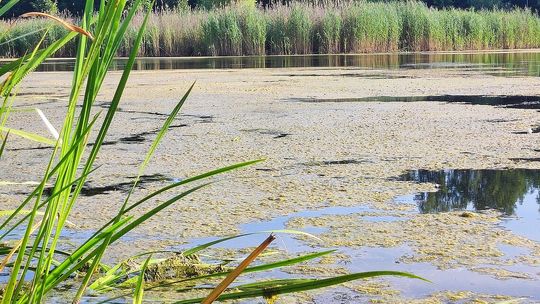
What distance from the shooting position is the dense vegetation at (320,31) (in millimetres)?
14133

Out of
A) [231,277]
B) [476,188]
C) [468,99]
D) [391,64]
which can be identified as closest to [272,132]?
[476,188]

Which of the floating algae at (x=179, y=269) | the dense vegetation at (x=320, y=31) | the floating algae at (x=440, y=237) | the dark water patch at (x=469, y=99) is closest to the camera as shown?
the floating algae at (x=179, y=269)

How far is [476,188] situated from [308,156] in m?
0.78

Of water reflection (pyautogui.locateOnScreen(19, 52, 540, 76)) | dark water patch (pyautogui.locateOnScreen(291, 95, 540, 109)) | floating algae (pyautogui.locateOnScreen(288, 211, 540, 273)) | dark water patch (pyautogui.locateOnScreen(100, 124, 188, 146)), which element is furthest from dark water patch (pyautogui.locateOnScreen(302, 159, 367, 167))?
water reflection (pyautogui.locateOnScreen(19, 52, 540, 76))

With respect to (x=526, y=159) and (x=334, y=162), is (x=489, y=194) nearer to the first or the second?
(x=526, y=159)

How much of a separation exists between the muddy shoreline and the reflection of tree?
0.07 m

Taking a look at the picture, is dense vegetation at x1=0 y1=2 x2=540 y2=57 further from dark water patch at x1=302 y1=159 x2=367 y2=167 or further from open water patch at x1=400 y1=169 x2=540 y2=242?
open water patch at x1=400 y1=169 x2=540 y2=242

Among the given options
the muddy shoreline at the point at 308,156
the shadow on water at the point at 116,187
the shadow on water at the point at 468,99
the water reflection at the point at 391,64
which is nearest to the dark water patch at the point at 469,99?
the shadow on water at the point at 468,99

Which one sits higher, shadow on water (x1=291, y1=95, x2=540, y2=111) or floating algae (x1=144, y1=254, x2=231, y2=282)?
shadow on water (x1=291, y1=95, x2=540, y2=111)

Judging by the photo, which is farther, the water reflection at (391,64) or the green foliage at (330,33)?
the green foliage at (330,33)

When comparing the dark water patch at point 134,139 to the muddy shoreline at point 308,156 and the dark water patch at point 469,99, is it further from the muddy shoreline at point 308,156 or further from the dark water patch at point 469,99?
the dark water patch at point 469,99

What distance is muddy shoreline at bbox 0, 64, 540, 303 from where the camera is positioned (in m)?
1.98

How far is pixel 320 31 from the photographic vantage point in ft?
47.3

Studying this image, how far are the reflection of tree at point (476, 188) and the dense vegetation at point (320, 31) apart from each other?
444 inches
